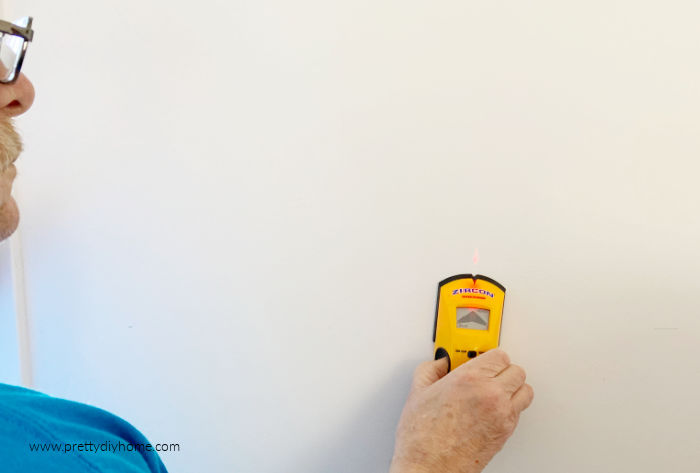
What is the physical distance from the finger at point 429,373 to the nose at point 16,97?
0.60 metres

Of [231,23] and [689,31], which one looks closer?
[689,31]

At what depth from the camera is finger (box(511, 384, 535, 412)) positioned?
58 centimetres

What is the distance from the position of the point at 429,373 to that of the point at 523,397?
4.7 inches

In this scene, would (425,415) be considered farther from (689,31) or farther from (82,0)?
(82,0)

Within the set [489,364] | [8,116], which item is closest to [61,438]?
[8,116]

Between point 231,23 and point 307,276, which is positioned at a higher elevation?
point 231,23

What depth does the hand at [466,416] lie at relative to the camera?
0.57 metres

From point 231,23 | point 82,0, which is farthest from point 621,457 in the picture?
point 82,0

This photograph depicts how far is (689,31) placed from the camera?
0.53 metres

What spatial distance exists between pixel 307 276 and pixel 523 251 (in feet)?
Result: 0.96

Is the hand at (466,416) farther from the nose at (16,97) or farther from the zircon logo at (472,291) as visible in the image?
the nose at (16,97)

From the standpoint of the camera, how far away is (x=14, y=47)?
562mm

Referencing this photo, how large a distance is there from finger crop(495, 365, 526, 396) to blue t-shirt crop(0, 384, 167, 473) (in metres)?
0.43

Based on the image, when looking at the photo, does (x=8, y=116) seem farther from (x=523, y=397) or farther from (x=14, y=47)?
(x=523, y=397)
